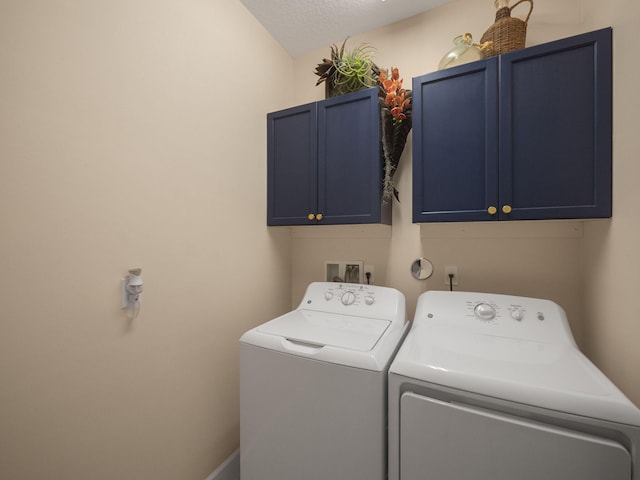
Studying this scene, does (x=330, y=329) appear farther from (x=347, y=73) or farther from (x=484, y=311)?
(x=347, y=73)

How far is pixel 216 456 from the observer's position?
1.34m

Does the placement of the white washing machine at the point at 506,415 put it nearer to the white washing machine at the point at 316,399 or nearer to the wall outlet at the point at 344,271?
the white washing machine at the point at 316,399

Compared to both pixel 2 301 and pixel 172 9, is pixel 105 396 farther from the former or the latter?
pixel 172 9

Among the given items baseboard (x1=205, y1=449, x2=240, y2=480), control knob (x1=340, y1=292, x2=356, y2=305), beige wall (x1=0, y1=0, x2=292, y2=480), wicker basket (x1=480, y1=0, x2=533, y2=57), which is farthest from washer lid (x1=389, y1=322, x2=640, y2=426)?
wicker basket (x1=480, y1=0, x2=533, y2=57)

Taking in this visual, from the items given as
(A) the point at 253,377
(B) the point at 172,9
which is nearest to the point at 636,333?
(A) the point at 253,377

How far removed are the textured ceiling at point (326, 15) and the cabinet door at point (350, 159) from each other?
1.83ft

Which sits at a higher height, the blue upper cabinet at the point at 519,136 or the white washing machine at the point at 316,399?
the blue upper cabinet at the point at 519,136

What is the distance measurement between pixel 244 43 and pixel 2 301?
1.59 meters

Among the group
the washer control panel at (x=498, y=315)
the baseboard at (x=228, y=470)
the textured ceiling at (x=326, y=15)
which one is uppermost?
the textured ceiling at (x=326, y=15)

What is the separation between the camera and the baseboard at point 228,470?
132cm

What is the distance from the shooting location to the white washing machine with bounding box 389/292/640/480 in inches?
24.9

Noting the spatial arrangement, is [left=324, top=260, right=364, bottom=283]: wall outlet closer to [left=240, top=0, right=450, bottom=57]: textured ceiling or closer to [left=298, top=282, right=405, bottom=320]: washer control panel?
[left=298, top=282, right=405, bottom=320]: washer control panel

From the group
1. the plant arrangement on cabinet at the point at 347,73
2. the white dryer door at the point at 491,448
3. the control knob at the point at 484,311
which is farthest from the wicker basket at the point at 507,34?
the white dryer door at the point at 491,448

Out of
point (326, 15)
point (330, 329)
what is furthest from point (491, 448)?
point (326, 15)
